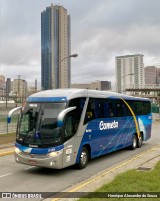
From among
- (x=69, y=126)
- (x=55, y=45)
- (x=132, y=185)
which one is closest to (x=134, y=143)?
(x=69, y=126)

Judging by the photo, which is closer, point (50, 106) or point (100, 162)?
point (50, 106)

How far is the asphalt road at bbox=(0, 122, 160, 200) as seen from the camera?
9.73 metres

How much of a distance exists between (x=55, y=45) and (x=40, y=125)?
2733 centimetres

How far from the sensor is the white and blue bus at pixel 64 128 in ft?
36.5

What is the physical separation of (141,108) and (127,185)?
12.2 meters

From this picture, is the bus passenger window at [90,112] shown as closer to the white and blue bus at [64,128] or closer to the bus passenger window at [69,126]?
the white and blue bus at [64,128]

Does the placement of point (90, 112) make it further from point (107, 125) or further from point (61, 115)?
point (61, 115)

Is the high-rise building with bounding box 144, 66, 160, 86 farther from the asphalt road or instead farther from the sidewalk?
the asphalt road

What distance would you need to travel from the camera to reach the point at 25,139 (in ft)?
37.8

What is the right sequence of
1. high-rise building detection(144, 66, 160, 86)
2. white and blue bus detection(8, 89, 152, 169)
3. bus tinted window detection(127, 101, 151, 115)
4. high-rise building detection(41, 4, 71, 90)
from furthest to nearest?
high-rise building detection(144, 66, 160, 86), high-rise building detection(41, 4, 71, 90), bus tinted window detection(127, 101, 151, 115), white and blue bus detection(8, 89, 152, 169)

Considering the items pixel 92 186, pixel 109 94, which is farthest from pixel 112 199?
pixel 109 94

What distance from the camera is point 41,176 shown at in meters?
11.4

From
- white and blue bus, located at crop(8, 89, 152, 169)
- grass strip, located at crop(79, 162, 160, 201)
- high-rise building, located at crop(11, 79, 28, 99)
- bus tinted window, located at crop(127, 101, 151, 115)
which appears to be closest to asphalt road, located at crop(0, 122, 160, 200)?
white and blue bus, located at crop(8, 89, 152, 169)

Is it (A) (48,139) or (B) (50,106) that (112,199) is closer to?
(A) (48,139)
